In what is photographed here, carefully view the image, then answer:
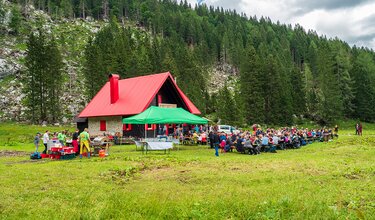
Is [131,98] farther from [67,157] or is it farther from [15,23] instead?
[15,23]

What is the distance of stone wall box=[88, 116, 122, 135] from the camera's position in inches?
1309

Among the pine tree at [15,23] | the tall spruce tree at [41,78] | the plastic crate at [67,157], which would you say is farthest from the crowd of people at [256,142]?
the pine tree at [15,23]

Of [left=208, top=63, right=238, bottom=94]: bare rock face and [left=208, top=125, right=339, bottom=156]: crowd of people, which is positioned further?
[left=208, top=63, right=238, bottom=94]: bare rock face

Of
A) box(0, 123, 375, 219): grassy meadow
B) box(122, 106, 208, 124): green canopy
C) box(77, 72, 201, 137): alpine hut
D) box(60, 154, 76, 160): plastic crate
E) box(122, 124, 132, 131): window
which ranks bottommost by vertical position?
box(0, 123, 375, 219): grassy meadow

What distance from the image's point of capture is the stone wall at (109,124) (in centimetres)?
3325

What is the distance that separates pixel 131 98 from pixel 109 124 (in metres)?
3.87

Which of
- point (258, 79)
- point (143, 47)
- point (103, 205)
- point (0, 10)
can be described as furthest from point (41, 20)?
point (103, 205)

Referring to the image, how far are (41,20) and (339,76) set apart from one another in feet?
299

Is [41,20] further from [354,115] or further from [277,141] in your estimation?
[277,141]

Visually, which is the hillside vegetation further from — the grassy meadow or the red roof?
the grassy meadow

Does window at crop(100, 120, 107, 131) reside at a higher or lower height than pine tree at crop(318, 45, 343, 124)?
lower

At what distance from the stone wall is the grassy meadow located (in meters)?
20.4

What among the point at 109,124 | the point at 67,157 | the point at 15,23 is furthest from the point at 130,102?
the point at 15,23

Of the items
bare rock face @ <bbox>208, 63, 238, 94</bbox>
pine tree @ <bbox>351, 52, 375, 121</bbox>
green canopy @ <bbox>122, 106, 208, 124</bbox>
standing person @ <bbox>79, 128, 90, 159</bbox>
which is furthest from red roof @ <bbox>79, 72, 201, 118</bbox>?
bare rock face @ <bbox>208, 63, 238, 94</bbox>
